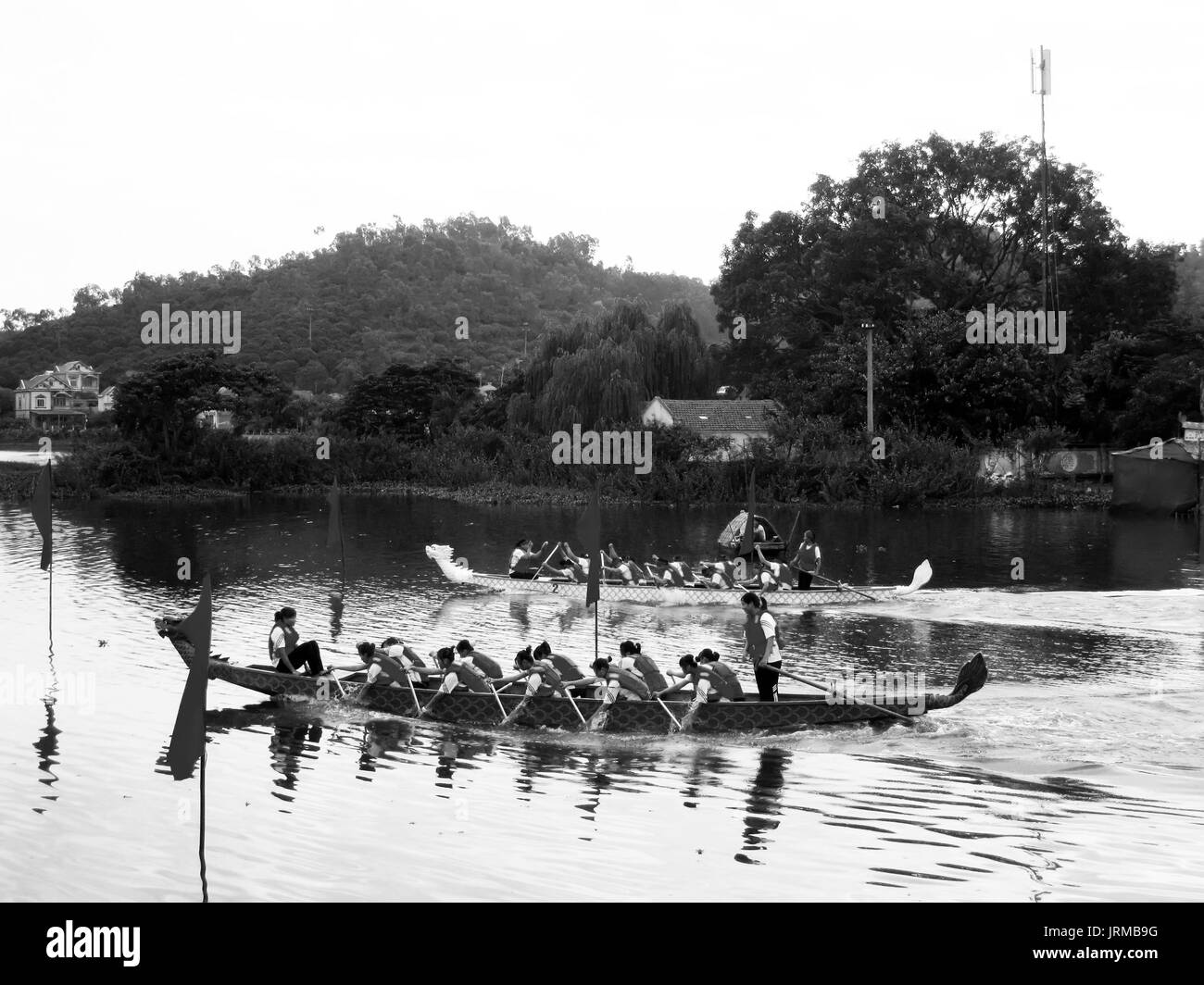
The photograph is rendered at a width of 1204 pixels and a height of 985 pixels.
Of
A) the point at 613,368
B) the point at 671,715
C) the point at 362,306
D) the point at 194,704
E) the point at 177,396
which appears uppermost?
the point at 362,306

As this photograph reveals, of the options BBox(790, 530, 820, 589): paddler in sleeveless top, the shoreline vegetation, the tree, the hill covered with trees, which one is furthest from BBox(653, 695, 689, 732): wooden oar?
the hill covered with trees

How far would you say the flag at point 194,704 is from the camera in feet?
31.2

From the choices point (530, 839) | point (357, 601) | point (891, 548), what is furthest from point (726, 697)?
point (891, 548)

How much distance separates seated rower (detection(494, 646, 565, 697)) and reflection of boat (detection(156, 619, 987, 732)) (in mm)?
168

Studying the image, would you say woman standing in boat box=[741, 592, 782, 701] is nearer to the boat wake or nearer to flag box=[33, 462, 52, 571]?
the boat wake

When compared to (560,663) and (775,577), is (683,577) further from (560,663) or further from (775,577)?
(560,663)

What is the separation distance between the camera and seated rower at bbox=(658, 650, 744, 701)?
15156mm

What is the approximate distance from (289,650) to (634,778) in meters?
6.25

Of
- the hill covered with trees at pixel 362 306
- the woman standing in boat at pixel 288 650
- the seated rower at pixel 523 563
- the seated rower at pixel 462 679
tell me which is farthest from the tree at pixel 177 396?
the seated rower at pixel 462 679

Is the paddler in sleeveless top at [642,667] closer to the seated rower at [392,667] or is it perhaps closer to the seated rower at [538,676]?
the seated rower at [538,676]

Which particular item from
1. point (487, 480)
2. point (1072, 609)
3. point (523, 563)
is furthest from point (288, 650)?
point (487, 480)

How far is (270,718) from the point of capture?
55.3 feet

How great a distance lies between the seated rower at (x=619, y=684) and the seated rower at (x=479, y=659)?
1.67m

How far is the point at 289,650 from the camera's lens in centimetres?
1758
